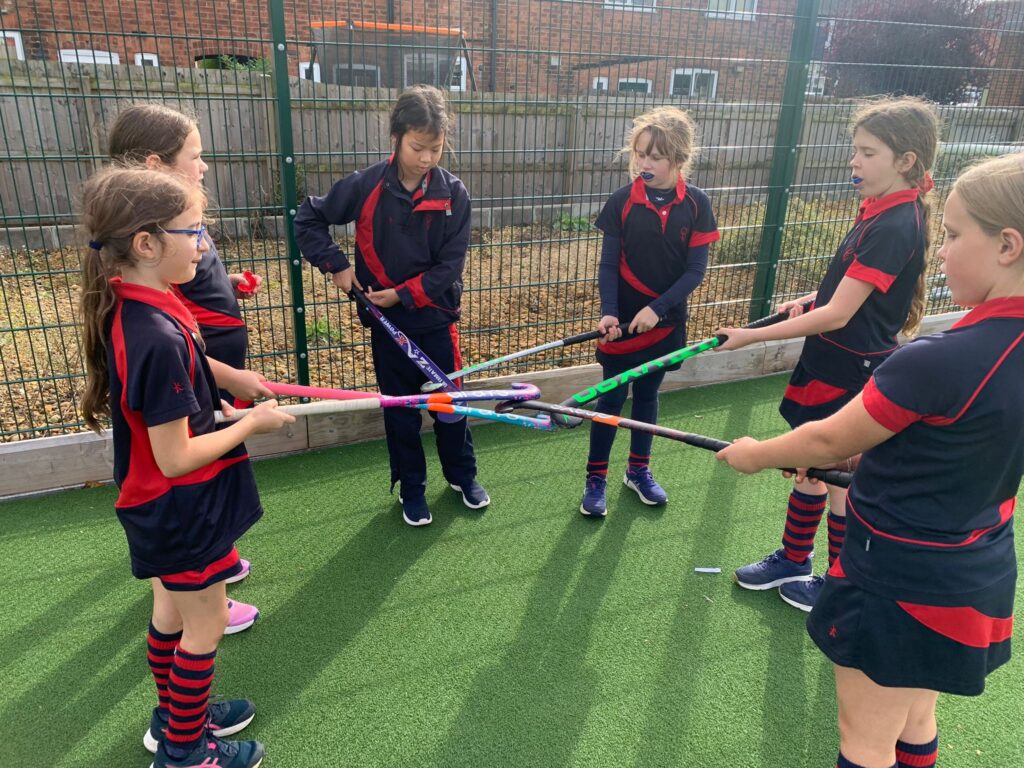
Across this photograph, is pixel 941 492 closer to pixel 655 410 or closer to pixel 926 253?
pixel 926 253

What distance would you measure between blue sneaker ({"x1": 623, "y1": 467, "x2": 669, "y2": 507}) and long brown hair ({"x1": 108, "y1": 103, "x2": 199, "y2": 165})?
2496 millimetres

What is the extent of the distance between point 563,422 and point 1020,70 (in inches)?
219

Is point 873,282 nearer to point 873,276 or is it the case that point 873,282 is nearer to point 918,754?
point 873,276

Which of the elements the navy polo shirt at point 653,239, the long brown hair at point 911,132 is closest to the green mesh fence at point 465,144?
the navy polo shirt at point 653,239

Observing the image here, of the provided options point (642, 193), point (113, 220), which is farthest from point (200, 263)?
point (642, 193)

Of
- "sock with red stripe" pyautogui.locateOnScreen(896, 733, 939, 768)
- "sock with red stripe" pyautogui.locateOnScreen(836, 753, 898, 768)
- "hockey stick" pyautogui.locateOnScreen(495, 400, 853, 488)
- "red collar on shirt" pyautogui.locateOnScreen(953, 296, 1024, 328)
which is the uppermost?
"red collar on shirt" pyautogui.locateOnScreen(953, 296, 1024, 328)

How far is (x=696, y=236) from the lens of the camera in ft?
10.9

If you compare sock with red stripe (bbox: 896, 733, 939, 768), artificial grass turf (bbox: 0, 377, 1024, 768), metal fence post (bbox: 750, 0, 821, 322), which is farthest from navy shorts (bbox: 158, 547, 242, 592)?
metal fence post (bbox: 750, 0, 821, 322)

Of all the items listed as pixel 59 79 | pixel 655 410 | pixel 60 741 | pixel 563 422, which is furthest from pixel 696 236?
pixel 59 79

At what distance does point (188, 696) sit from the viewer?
201cm

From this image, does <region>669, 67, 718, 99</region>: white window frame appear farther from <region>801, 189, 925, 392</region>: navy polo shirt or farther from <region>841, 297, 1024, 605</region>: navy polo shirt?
<region>841, 297, 1024, 605</region>: navy polo shirt

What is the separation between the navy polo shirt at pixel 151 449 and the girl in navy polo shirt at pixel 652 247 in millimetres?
1866

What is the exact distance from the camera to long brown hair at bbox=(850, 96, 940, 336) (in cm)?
246

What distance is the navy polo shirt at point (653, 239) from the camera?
10.8 feet
